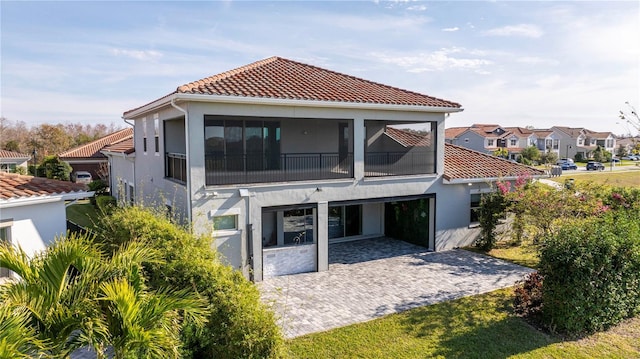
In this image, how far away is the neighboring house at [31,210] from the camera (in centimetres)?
1089

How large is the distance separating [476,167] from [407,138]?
161 inches

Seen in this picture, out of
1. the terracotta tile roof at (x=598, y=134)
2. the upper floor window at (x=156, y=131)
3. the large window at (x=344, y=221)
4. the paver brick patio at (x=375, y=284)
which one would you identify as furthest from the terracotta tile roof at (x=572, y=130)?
the upper floor window at (x=156, y=131)

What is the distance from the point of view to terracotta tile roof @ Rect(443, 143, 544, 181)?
1977cm

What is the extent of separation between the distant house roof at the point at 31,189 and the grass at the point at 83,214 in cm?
1239

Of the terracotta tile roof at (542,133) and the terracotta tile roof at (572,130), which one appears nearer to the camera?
the terracotta tile roof at (542,133)

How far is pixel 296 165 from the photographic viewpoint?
18.3 m

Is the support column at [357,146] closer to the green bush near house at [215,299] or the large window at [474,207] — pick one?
the large window at [474,207]

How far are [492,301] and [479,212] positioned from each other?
7.75m

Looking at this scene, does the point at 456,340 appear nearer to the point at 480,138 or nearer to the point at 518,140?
the point at 480,138

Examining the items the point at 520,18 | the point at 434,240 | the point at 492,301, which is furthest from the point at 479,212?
the point at 520,18

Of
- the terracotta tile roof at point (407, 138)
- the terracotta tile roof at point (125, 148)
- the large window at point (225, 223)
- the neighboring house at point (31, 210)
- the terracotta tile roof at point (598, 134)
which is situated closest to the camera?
the neighboring house at point (31, 210)

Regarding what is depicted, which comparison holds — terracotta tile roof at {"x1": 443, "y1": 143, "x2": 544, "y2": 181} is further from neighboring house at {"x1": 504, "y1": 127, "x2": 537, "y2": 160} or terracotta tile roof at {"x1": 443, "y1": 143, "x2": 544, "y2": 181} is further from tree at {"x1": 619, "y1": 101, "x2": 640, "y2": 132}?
neighboring house at {"x1": 504, "y1": 127, "x2": 537, "y2": 160}

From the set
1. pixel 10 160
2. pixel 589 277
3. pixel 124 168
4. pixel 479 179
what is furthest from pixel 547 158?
pixel 10 160

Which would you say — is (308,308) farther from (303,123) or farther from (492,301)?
(303,123)
